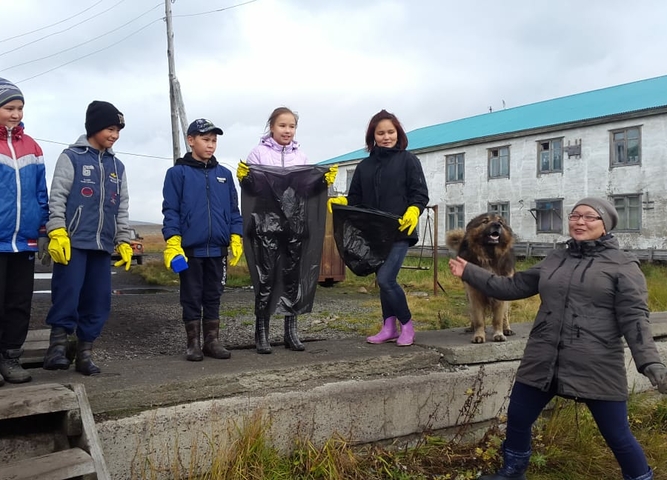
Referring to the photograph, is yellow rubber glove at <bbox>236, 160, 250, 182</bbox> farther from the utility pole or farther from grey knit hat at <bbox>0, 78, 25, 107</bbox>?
the utility pole

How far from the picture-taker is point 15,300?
3.45 metres

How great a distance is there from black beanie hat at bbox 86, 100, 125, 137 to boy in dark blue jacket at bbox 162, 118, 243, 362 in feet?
1.61

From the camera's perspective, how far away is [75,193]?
11.7 ft

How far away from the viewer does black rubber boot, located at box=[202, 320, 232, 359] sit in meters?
4.05

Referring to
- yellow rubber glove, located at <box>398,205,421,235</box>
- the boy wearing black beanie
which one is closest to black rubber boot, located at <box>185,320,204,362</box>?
the boy wearing black beanie

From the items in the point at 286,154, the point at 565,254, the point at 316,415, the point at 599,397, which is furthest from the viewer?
the point at 286,154

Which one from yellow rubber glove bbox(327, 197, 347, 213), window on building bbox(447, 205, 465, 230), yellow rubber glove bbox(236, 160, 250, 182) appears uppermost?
window on building bbox(447, 205, 465, 230)

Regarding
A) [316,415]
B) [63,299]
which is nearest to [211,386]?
[316,415]

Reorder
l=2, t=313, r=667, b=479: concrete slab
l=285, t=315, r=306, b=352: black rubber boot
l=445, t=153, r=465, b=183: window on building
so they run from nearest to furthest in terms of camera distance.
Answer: l=2, t=313, r=667, b=479: concrete slab → l=285, t=315, r=306, b=352: black rubber boot → l=445, t=153, r=465, b=183: window on building

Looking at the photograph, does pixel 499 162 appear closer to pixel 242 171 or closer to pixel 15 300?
pixel 242 171

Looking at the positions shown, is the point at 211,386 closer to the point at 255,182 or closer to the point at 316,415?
the point at 316,415

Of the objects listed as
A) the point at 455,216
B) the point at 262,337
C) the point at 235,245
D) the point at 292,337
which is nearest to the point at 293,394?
the point at 262,337

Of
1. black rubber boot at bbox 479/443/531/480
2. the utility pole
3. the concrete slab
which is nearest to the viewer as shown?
the concrete slab

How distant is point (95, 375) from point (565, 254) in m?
2.88
